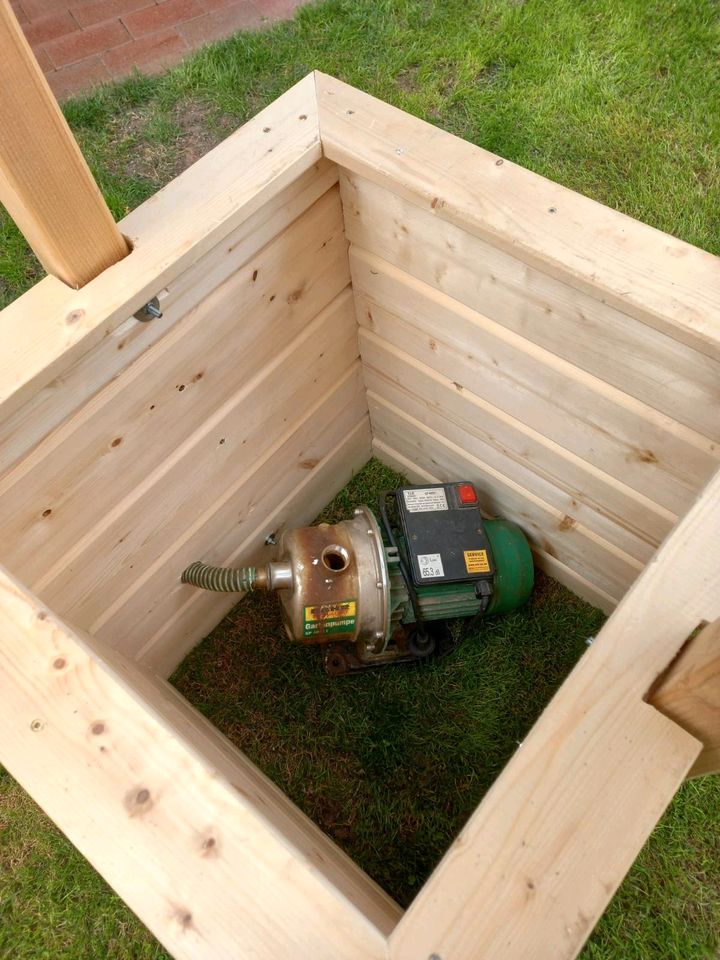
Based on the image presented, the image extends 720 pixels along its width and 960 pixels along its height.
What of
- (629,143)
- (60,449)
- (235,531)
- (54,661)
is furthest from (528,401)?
(629,143)

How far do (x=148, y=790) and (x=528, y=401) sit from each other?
0.96 m

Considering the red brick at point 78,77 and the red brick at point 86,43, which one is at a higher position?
the red brick at point 86,43

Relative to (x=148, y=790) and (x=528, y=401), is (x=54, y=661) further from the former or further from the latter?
(x=528, y=401)

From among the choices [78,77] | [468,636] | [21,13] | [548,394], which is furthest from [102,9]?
[468,636]

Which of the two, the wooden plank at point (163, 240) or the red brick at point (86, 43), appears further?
the red brick at point (86, 43)

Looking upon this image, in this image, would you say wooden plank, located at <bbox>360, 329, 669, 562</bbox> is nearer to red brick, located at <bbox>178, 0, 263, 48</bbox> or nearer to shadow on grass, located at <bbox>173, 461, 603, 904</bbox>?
shadow on grass, located at <bbox>173, 461, 603, 904</bbox>

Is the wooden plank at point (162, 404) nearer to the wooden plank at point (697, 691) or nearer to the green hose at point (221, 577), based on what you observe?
the green hose at point (221, 577)

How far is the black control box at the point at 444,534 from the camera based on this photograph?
5.15ft

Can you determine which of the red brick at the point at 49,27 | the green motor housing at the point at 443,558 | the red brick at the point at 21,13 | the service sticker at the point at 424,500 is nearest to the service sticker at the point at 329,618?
the green motor housing at the point at 443,558

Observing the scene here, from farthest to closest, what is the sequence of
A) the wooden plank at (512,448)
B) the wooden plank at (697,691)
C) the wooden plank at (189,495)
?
1. the wooden plank at (512,448)
2. the wooden plank at (189,495)
3. the wooden plank at (697,691)

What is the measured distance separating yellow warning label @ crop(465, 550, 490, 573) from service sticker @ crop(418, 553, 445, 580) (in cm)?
6

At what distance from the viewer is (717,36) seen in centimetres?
234

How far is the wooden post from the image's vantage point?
0.86 m

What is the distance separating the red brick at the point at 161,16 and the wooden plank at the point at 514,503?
5.81ft
